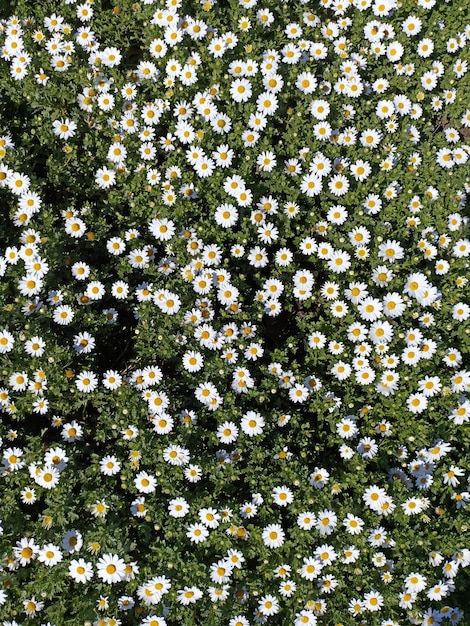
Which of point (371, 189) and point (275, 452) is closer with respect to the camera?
point (275, 452)

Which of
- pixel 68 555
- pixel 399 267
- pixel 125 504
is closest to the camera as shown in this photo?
pixel 68 555

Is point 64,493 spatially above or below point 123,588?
above

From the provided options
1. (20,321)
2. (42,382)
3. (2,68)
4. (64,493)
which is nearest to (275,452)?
(64,493)

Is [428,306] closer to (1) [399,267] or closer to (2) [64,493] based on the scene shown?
(1) [399,267]

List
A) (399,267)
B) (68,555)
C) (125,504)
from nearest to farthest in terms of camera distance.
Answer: (68,555), (125,504), (399,267)

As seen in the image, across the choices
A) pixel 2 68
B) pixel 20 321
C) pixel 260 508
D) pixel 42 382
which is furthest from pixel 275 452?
pixel 2 68

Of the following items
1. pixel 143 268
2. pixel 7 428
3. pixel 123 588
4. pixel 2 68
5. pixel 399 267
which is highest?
pixel 2 68

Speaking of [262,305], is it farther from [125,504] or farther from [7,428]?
[7,428]
